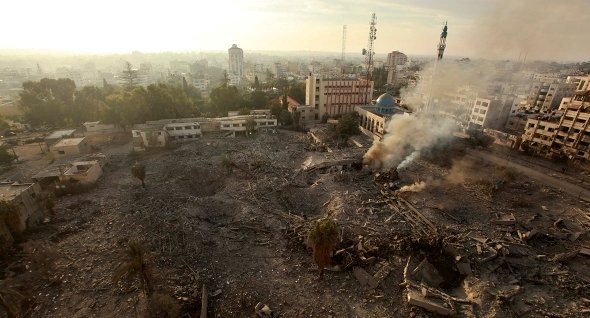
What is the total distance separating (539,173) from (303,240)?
89.4 ft

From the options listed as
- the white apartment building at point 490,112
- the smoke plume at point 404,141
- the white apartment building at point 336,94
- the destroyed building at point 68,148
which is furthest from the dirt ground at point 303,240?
the white apartment building at point 336,94

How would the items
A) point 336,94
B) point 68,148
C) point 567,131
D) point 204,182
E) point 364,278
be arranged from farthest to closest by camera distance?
1. point 336,94
2. point 567,131
3. point 68,148
4. point 204,182
5. point 364,278

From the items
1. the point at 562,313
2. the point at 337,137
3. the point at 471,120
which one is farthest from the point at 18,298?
the point at 471,120

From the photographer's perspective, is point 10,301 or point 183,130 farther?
point 183,130

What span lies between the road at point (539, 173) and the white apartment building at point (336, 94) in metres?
21.7

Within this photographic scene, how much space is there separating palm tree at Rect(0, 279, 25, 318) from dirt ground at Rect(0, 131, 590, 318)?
0.69m

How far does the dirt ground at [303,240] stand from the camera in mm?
14344

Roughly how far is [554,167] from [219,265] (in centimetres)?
3622

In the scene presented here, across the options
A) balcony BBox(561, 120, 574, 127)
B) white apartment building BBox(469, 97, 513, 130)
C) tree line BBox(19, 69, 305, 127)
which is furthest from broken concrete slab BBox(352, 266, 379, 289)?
white apartment building BBox(469, 97, 513, 130)

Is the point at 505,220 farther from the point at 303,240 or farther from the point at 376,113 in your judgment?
the point at 376,113

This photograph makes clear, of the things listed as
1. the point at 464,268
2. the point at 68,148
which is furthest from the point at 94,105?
the point at 464,268

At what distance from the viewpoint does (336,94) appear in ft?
167

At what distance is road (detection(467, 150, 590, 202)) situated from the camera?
83.4 ft

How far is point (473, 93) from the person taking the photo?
48.9 m
